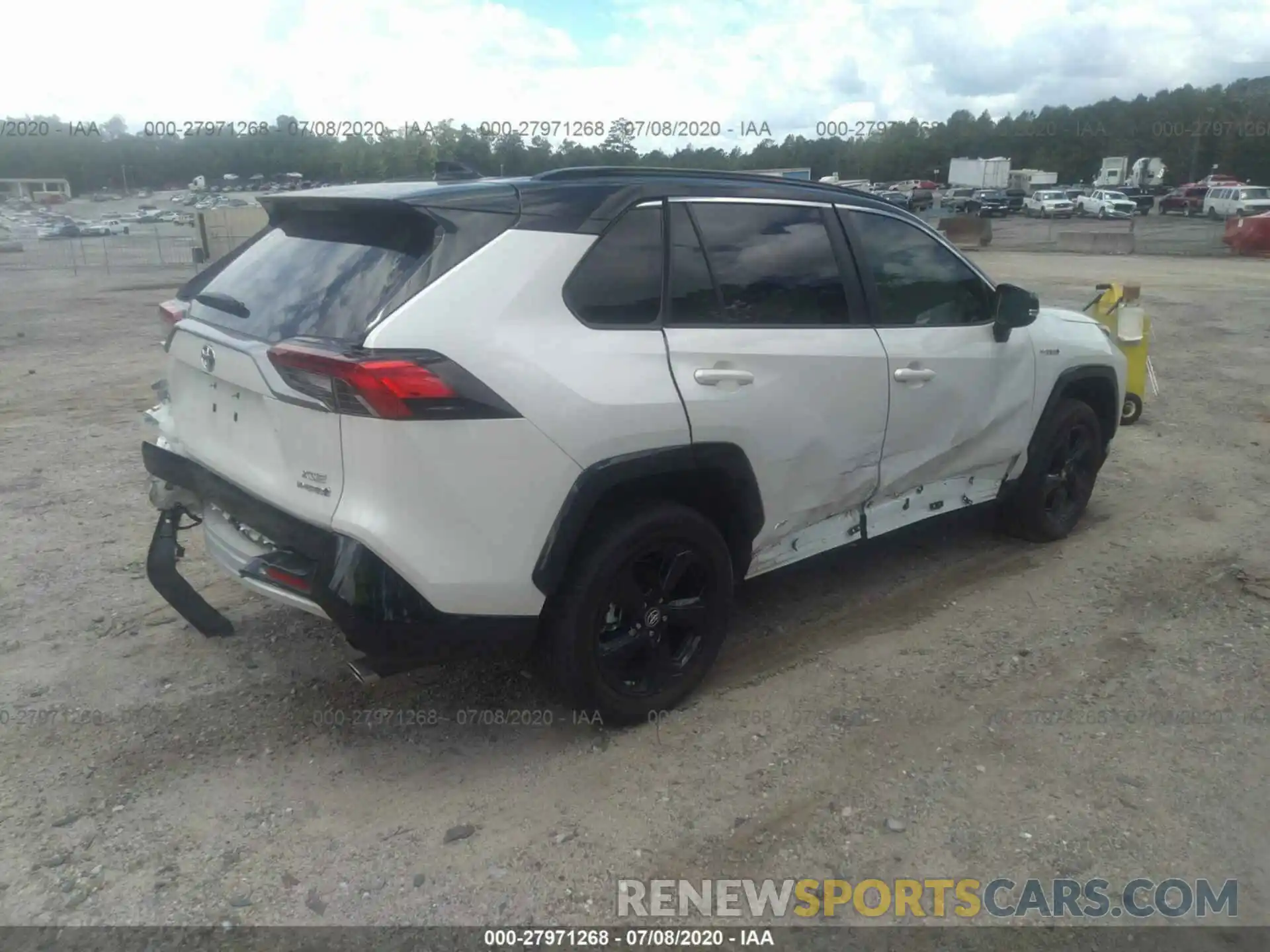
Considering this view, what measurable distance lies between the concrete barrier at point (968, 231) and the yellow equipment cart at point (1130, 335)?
24242 millimetres

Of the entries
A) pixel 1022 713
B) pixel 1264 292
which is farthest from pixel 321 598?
pixel 1264 292

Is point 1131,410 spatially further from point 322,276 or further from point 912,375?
point 322,276

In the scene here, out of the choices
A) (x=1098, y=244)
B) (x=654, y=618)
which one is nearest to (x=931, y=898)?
(x=654, y=618)

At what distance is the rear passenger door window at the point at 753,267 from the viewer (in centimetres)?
343

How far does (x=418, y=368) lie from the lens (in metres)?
2.72

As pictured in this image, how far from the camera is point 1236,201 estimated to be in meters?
43.4

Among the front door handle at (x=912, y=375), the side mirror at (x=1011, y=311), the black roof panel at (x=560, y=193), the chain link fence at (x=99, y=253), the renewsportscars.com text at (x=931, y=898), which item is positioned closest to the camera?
the renewsportscars.com text at (x=931, y=898)

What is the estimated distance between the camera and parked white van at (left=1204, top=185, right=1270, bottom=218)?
4188 centimetres

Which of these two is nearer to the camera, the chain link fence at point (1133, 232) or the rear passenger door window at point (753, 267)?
the rear passenger door window at point (753, 267)

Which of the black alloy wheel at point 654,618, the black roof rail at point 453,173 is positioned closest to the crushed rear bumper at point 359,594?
the black alloy wheel at point 654,618

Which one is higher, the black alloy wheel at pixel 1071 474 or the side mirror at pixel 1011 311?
the side mirror at pixel 1011 311

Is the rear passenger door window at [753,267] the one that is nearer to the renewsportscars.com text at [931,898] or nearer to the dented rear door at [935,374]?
the dented rear door at [935,374]

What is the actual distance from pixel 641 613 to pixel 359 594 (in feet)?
3.33

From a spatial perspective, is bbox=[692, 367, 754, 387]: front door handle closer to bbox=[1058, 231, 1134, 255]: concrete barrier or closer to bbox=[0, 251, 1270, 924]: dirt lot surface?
bbox=[0, 251, 1270, 924]: dirt lot surface
